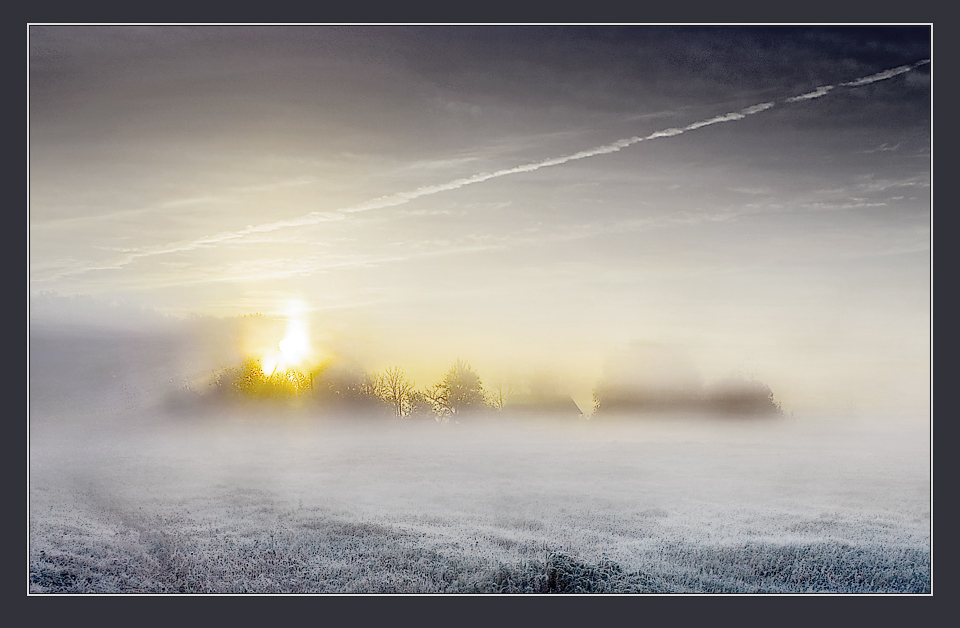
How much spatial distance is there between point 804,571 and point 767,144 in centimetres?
278

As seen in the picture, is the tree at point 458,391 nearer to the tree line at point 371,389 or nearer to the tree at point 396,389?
the tree line at point 371,389

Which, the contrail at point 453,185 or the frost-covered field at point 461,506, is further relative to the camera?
the contrail at point 453,185

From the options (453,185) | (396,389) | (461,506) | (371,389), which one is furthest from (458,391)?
(453,185)

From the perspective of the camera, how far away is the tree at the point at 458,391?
17.0 feet

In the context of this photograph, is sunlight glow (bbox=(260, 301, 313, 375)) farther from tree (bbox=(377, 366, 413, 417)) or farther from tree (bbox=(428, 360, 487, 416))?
tree (bbox=(428, 360, 487, 416))

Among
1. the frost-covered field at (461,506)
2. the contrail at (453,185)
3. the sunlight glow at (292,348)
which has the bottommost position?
the frost-covered field at (461,506)

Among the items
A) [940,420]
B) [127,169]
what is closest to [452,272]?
[127,169]

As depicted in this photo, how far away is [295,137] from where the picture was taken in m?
5.20

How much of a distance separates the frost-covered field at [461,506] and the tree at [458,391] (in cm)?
14

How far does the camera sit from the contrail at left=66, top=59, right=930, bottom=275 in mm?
5141

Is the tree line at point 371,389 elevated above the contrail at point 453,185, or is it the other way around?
the contrail at point 453,185

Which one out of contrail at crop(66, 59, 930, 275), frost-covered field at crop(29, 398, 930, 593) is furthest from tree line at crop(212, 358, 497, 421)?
contrail at crop(66, 59, 930, 275)

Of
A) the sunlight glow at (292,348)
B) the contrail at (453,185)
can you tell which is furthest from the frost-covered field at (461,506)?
the contrail at (453,185)

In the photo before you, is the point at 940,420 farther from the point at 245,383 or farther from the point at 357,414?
the point at 245,383
